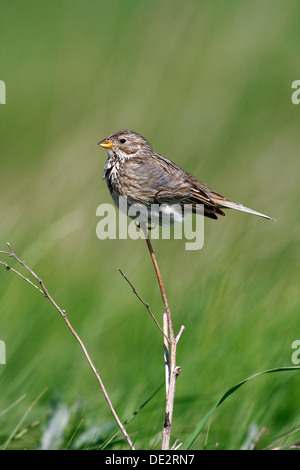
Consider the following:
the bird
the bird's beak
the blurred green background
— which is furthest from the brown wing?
the blurred green background

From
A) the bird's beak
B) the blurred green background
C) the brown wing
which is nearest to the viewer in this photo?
the brown wing

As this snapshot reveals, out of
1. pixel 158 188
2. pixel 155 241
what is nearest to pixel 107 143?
pixel 158 188

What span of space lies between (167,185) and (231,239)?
2.64 m

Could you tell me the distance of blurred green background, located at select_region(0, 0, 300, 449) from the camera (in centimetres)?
431

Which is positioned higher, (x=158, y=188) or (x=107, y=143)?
(x=107, y=143)

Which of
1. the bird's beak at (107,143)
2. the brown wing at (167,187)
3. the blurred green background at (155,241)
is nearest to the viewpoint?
Answer: the brown wing at (167,187)

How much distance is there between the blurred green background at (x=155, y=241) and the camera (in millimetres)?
4312

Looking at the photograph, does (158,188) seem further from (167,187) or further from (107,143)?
(107,143)

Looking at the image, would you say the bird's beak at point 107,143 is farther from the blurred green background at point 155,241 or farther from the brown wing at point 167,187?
the blurred green background at point 155,241

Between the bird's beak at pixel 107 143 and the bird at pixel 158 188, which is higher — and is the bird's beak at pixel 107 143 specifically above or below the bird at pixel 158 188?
above

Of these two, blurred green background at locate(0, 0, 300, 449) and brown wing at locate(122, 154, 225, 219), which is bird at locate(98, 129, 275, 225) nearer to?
brown wing at locate(122, 154, 225, 219)

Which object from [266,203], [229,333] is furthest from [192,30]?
[229,333]

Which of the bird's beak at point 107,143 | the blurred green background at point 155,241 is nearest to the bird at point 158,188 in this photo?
the bird's beak at point 107,143

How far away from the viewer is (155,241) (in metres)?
6.47
